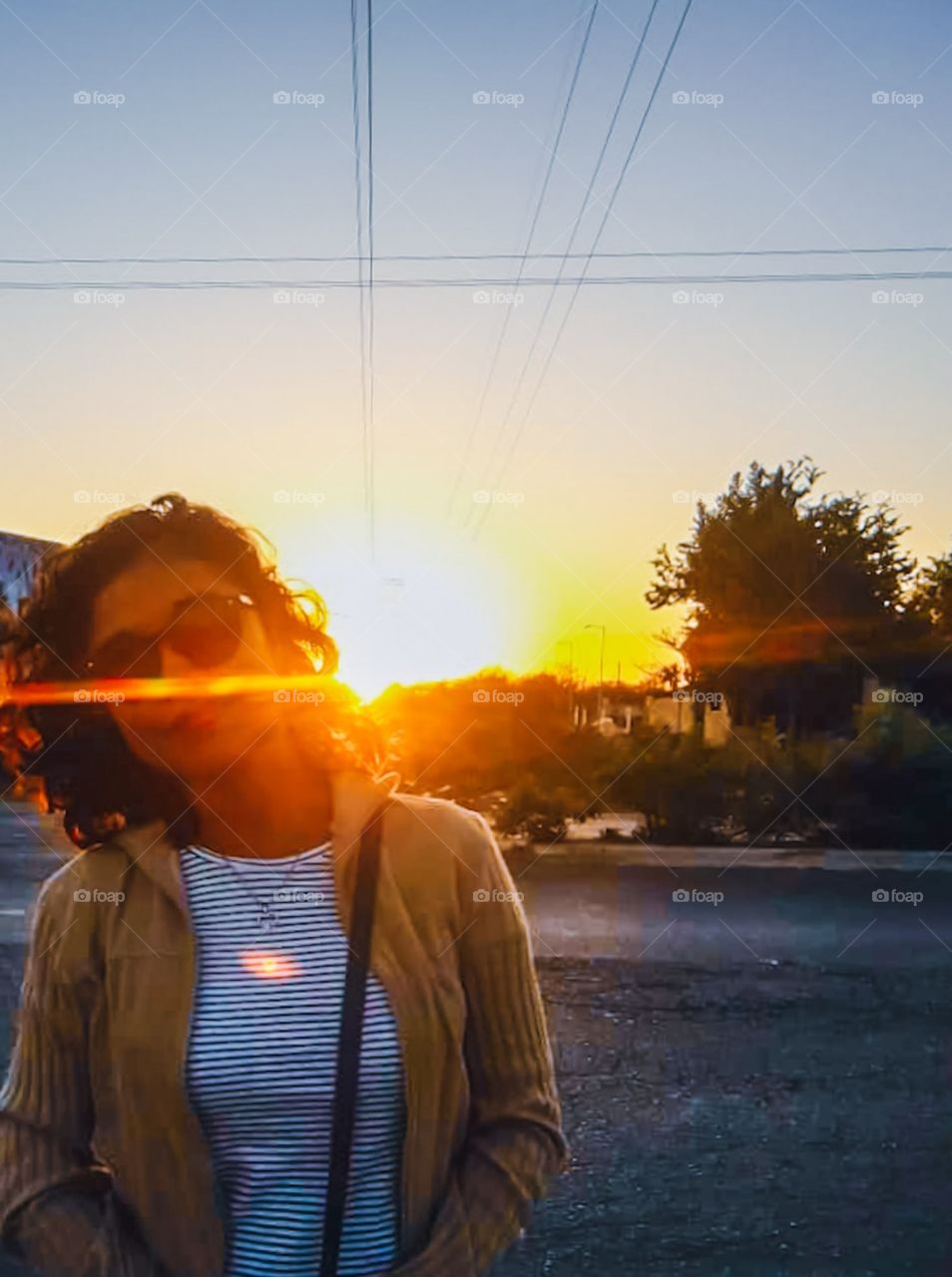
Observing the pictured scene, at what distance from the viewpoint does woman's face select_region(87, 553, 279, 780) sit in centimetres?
205

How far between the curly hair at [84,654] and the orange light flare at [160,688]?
0.04 ft

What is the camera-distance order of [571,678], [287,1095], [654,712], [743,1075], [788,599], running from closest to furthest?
[287,1095] → [743,1075] → [654,712] → [571,678] → [788,599]

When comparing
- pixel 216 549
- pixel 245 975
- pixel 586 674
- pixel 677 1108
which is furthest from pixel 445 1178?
pixel 586 674

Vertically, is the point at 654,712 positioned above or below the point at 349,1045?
→ above

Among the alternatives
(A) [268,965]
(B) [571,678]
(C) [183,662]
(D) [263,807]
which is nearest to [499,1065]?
(A) [268,965]

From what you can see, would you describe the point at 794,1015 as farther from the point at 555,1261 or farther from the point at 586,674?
the point at 586,674

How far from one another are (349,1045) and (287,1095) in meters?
0.10

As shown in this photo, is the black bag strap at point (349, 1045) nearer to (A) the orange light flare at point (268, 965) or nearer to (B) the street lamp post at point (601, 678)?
(A) the orange light flare at point (268, 965)

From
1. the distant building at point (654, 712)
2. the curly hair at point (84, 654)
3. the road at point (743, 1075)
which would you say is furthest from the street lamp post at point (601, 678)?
the curly hair at point (84, 654)

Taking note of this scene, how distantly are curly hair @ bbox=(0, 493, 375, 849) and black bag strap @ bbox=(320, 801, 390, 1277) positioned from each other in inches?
7.1

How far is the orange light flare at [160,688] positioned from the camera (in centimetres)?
206

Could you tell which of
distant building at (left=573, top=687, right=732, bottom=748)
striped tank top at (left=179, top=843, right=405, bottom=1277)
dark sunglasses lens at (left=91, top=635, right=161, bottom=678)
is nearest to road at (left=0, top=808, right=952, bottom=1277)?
striped tank top at (left=179, top=843, right=405, bottom=1277)

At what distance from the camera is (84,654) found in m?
2.18

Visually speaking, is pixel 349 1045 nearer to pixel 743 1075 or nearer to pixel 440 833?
pixel 440 833
